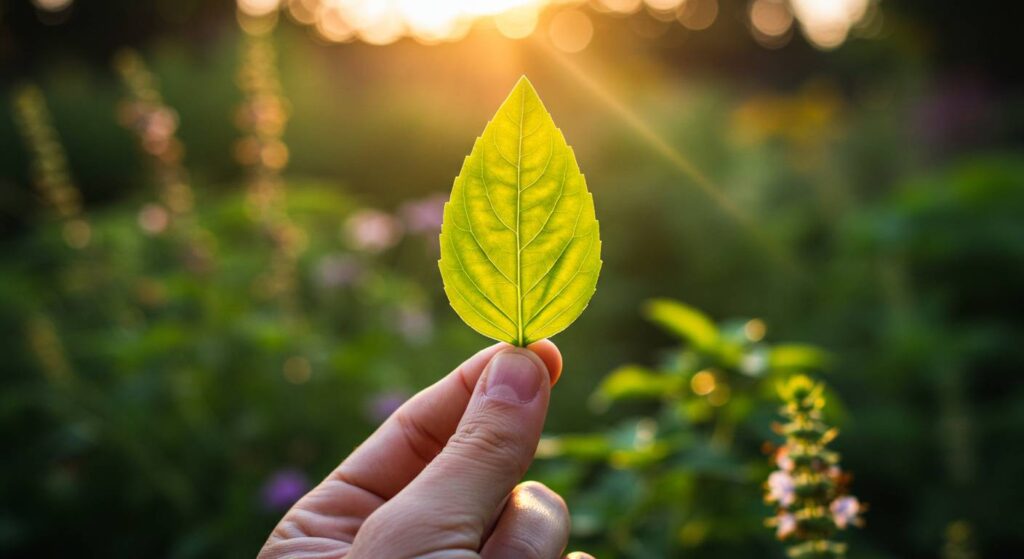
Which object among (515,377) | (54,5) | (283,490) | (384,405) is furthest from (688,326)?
(54,5)

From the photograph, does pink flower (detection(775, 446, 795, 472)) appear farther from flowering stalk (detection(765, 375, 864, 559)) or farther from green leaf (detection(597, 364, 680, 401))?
green leaf (detection(597, 364, 680, 401))

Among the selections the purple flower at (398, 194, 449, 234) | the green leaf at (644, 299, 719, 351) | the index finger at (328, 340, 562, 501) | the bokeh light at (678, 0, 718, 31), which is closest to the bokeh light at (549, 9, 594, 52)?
the bokeh light at (678, 0, 718, 31)

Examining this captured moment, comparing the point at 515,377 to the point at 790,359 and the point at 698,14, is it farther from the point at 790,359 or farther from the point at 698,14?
the point at 698,14

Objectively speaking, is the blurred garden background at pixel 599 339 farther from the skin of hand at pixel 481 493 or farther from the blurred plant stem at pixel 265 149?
the skin of hand at pixel 481 493

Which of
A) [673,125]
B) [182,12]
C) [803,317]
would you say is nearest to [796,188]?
[673,125]

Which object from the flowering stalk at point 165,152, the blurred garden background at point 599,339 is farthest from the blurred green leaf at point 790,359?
the flowering stalk at point 165,152

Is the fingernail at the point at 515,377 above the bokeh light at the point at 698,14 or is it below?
below

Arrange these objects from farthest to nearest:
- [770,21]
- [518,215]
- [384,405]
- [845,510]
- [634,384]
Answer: [770,21], [384,405], [634,384], [845,510], [518,215]
